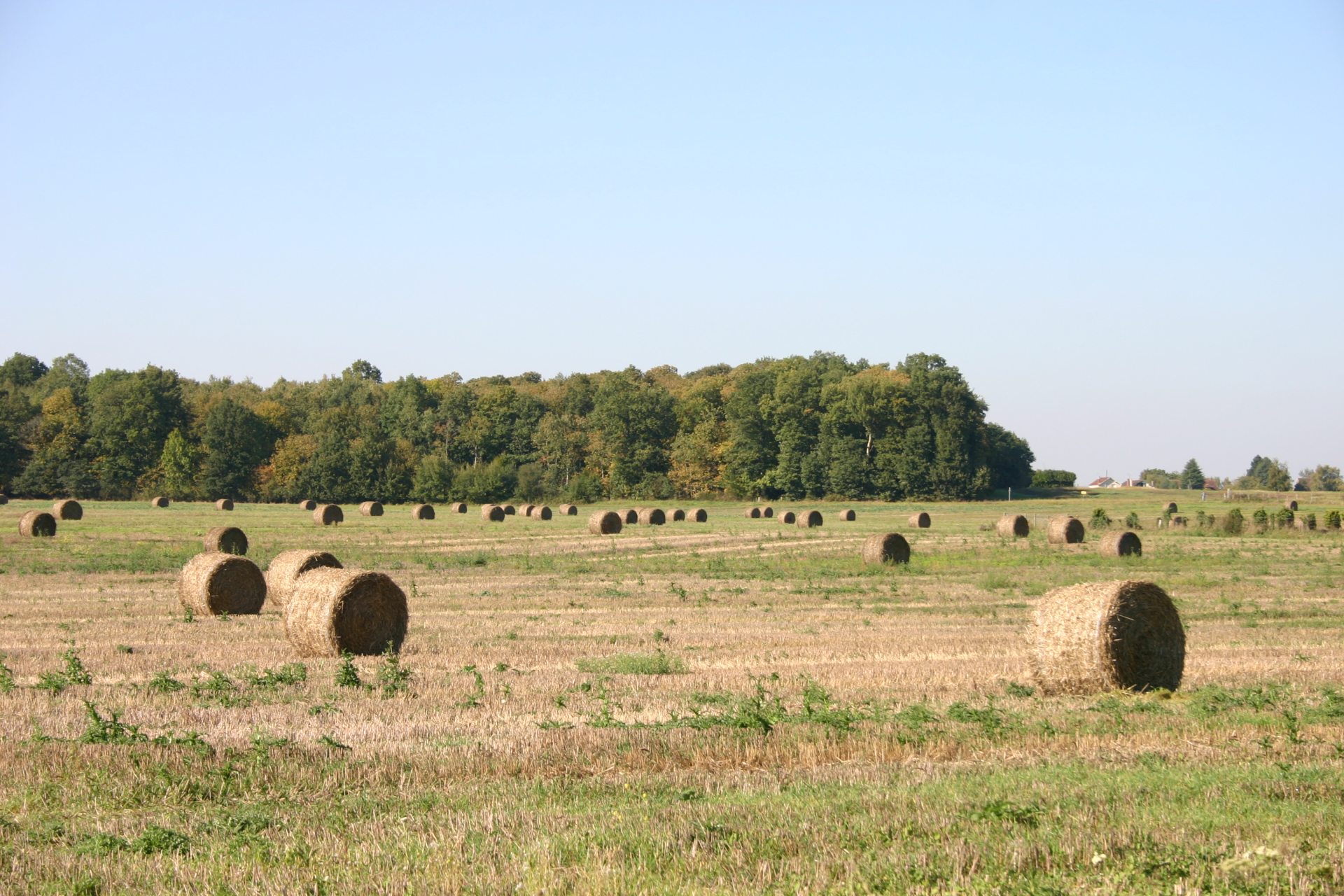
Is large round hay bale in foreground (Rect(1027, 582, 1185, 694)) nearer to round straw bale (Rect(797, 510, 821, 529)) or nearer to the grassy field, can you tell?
the grassy field

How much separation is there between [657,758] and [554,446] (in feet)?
321

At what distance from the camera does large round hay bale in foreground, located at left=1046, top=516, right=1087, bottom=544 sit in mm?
44375

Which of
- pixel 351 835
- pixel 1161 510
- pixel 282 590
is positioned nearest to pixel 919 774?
pixel 351 835

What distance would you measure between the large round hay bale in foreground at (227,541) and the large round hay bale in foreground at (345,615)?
2095cm

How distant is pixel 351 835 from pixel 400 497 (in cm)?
9332

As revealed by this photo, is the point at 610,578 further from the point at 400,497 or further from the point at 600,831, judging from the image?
the point at 400,497

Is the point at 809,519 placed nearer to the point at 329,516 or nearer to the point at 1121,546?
the point at 329,516

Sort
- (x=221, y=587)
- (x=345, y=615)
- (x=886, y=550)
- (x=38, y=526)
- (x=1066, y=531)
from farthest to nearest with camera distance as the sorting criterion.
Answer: (x=38, y=526)
(x=1066, y=531)
(x=886, y=550)
(x=221, y=587)
(x=345, y=615)

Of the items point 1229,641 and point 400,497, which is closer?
point 1229,641

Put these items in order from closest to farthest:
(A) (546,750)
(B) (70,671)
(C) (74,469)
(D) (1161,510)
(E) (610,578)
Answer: (A) (546,750) → (B) (70,671) → (E) (610,578) → (D) (1161,510) → (C) (74,469)

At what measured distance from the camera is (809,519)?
6103 centimetres

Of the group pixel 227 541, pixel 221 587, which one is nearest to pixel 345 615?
pixel 221 587

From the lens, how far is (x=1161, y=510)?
74.9 metres

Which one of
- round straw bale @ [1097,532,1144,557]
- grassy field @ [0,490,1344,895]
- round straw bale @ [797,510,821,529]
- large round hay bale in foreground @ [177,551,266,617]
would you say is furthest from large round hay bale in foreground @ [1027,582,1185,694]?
round straw bale @ [797,510,821,529]
